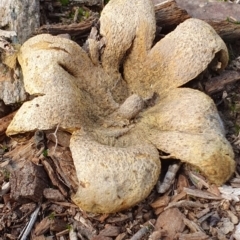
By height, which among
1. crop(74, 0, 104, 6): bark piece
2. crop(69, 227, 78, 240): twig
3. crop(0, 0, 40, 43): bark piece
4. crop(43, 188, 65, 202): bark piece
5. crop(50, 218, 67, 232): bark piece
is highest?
crop(0, 0, 40, 43): bark piece

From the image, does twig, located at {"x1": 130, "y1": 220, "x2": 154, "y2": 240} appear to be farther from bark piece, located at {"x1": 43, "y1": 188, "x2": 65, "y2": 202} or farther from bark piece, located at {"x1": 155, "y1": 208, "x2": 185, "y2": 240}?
bark piece, located at {"x1": 43, "y1": 188, "x2": 65, "y2": 202}

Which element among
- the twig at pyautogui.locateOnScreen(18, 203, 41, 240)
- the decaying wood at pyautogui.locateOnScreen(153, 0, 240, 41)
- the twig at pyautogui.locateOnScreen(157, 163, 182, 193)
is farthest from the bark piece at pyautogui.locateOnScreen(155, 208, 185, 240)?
the decaying wood at pyautogui.locateOnScreen(153, 0, 240, 41)

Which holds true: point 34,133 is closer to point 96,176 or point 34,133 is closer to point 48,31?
point 96,176

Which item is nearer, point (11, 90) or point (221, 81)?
point (11, 90)

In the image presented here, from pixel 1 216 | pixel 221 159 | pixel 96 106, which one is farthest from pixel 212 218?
pixel 1 216

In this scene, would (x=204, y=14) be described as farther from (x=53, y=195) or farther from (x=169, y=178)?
(x=53, y=195)

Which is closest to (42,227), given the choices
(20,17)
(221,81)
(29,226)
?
(29,226)

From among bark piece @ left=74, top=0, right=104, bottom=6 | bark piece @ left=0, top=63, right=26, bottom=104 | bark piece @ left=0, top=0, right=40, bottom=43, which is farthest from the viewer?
bark piece @ left=74, top=0, right=104, bottom=6
